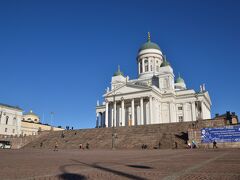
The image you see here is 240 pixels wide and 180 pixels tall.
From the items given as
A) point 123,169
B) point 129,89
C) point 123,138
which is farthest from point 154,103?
point 123,169

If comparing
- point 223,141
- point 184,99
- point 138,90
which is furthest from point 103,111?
point 223,141

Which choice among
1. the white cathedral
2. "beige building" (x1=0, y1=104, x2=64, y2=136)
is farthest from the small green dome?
"beige building" (x1=0, y1=104, x2=64, y2=136)

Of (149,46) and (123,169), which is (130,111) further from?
(123,169)

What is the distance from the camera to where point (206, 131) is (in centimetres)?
3070

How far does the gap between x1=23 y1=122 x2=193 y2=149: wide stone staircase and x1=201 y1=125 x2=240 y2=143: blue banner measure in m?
3.20

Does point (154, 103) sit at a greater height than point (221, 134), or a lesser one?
greater

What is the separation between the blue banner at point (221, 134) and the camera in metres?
29.1

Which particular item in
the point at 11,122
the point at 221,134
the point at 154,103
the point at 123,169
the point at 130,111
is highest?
the point at 154,103

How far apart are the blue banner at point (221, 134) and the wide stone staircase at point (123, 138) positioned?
320 centimetres

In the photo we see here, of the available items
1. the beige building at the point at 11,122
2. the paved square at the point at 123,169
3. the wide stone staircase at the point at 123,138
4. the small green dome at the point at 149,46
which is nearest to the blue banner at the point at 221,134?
the wide stone staircase at the point at 123,138

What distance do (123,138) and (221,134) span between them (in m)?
15.6

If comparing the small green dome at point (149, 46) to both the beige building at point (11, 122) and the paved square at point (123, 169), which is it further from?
the paved square at point (123, 169)

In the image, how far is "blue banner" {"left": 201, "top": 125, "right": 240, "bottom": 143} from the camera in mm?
29078

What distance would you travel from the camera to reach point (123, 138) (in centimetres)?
3944
